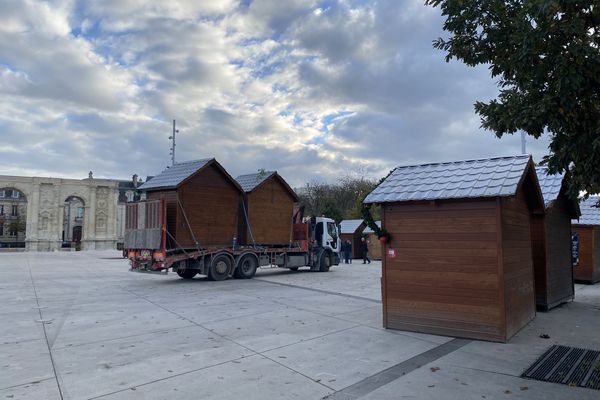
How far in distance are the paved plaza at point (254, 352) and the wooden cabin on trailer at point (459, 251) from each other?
1.40 ft

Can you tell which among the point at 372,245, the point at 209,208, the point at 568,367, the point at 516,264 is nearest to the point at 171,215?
the point at 209,208

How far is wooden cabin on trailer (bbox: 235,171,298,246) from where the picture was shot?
18.2m

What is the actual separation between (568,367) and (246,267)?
44.1 feet

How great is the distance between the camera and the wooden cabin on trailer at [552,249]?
10414mm

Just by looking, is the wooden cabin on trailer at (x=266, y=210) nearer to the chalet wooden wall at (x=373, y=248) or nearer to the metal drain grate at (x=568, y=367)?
the metal drain grate at (x=568, y=367)

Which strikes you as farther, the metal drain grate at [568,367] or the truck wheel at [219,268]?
→ the truck wheel at [219,268]

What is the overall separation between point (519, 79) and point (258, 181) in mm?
14737

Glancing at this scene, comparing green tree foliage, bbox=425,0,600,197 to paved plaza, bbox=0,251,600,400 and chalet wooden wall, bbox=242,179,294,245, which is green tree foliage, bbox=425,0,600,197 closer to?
paved plaza, bbox=0,251,600,400

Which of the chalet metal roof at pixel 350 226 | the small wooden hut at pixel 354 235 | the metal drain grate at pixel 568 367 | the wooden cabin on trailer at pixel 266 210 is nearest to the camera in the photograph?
the metal drain grate at pixel 568 367

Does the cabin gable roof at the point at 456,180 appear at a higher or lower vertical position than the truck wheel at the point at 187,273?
higher

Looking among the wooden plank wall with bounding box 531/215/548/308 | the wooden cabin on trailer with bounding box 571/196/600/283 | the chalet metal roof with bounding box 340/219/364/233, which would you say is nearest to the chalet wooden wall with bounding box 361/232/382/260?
the chalet metal roof with bounding box 340/219/364/233

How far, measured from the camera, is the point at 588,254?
16.3 metres

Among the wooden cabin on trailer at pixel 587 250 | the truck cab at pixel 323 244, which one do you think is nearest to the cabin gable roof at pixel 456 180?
the wooden cabin on trailer at pixel 587 250

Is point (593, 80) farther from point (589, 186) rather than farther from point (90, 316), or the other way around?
point (90, 316)
